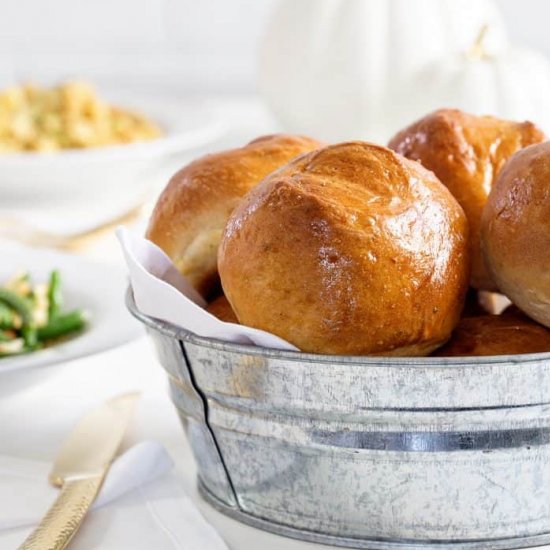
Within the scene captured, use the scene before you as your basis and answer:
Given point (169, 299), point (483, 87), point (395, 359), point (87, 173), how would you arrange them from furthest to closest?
point (87, 173) → point (483, 87) → point (169, 299) → point (395, 359)

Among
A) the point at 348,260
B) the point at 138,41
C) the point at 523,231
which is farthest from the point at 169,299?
the point at 138,41

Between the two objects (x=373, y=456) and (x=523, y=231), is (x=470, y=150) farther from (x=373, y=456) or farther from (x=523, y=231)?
(x=373, y=456)

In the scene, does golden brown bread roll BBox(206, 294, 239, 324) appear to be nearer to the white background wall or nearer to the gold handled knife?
the gold handled knife

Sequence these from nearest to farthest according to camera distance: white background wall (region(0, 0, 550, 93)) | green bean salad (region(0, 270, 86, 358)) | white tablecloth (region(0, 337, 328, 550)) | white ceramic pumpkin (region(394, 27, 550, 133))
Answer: white tablecloth (region(0, 337, 328, 550)), green bean salad (region(0, 270, 86, 358)), white ceramic pumpkin (region(394, 27, 550, 133)), white background wall (region(0, 0, 550, 93))

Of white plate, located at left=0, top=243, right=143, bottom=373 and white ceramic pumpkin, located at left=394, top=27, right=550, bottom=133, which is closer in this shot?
white plate, located at left=0, top=243, right=143, bottom=373

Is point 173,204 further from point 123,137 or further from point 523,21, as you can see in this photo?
point 523,21

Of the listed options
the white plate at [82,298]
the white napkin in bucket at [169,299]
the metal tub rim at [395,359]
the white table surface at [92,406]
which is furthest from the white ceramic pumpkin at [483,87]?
the metal tub rim at [395,359]

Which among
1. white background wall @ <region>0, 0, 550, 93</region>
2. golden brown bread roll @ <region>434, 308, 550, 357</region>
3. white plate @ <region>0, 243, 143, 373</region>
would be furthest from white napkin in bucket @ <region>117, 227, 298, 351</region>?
white background wall @ <region>0, 0, 550, 93</region>
